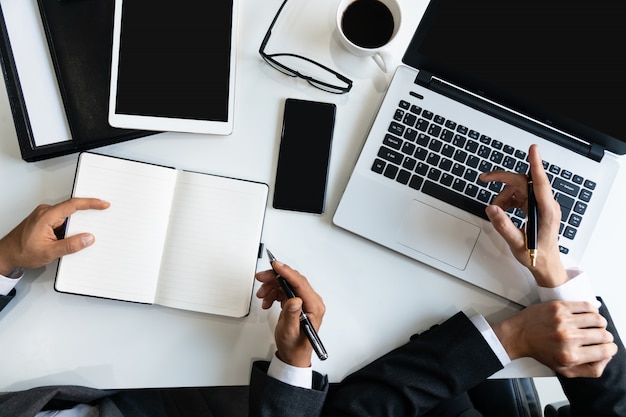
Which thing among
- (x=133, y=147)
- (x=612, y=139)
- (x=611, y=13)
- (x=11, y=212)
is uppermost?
(x=611, y=13)

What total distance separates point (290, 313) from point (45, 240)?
0.41m

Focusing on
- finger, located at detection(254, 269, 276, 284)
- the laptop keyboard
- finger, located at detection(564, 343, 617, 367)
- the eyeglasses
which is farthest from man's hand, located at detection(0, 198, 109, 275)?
finger, located at detection(564, 343, 617, 367)

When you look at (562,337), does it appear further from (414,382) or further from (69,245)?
(69,245)

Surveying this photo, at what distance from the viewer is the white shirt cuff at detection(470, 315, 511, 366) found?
824 millimetres

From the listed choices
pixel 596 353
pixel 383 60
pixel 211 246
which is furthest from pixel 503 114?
pixel 211 246

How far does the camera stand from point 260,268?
0.85m

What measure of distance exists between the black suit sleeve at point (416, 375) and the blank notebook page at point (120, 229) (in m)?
0.25

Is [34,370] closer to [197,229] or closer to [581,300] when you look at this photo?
[197,229]

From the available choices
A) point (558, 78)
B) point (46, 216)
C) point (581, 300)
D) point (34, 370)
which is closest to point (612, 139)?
point (558, 78)

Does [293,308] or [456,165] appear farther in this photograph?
[456,165]

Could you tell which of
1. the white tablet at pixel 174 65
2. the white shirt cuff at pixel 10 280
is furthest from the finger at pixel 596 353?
the white shirt cuff at pixel 10 280

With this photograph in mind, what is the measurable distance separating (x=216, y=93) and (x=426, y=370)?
591 mm

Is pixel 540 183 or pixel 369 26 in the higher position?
pixel 369 26

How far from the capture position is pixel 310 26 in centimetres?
A: 89
